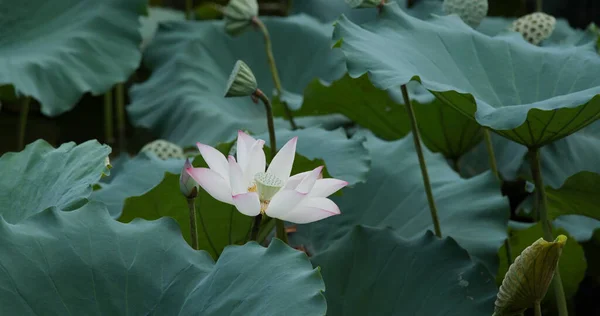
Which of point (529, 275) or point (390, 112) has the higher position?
point (529, 275)

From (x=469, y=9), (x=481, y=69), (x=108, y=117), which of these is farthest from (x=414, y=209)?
(x=108, y=117)

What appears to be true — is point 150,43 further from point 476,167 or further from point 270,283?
point 270,283

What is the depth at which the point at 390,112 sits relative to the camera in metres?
1.90

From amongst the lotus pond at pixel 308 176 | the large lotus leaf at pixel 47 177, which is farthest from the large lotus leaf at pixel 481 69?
the large lotus leaf at pixel 47 177

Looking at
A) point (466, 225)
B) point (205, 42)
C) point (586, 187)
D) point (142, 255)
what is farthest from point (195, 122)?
point (142, 255)

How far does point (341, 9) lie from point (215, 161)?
1.94m

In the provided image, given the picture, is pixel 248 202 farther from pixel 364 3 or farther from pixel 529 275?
pixel 364 3

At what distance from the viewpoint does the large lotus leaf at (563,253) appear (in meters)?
1.65

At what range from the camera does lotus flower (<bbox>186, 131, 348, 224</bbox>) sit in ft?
3.11

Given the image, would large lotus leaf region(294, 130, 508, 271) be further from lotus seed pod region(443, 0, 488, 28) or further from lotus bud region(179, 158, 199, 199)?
lotus bud region(179, 158, 199, 199)

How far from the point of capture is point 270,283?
3.11 ft

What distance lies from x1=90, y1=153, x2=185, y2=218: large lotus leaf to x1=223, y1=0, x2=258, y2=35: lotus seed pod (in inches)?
19.5

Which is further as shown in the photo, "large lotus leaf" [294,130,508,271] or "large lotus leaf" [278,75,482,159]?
"large lotus leaf" [278,75,482,159]

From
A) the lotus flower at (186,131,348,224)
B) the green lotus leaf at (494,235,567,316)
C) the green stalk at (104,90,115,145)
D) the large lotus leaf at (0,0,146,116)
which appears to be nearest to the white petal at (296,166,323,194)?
the lotus flower at (186,131,348,224)
